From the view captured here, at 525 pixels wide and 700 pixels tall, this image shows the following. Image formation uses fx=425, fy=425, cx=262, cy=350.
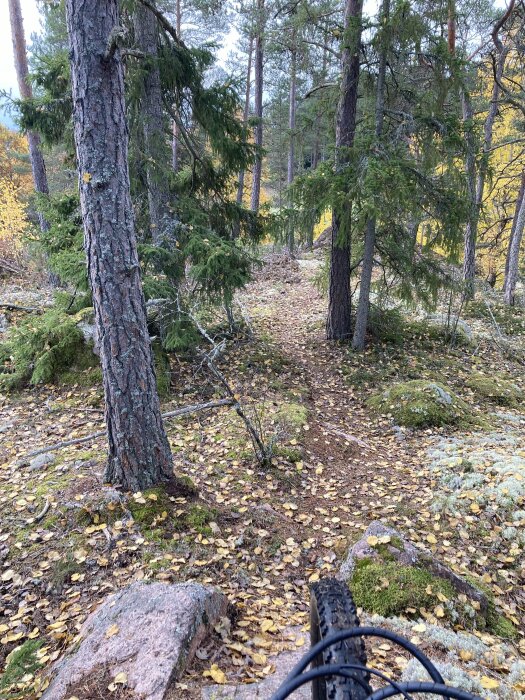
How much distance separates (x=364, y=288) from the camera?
28.2 feet

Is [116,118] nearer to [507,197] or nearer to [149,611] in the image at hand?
[149,611]

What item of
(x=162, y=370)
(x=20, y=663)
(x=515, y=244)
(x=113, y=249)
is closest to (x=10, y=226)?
(x=162, y=370)

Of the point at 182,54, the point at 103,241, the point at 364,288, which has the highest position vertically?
the point at 182,54

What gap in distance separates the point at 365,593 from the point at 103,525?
217 cm

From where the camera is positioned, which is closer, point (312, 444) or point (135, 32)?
point (312, 444)

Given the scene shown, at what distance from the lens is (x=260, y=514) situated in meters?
4.16

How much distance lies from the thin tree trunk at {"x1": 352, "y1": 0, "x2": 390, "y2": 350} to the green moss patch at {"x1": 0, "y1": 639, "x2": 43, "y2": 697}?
6.80 meters

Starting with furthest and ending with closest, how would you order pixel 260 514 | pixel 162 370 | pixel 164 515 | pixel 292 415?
1. pixel 162 370
2. pixel 292 415
3. pixel 260 514
4. pixel 164 515

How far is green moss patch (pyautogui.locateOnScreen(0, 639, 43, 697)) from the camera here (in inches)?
93.6

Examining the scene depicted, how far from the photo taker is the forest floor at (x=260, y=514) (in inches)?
107

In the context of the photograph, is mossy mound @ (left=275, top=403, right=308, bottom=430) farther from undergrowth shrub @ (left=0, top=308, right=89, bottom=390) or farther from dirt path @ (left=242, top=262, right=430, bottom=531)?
undergrowth shrub @ (left=0, top=308, right=89, bottom=390)

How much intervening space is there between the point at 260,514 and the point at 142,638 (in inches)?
76.5

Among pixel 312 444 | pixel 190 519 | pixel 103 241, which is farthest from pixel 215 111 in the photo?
pixel 190 519

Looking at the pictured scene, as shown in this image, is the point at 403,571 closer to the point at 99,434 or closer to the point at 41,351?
the point at 99,434
